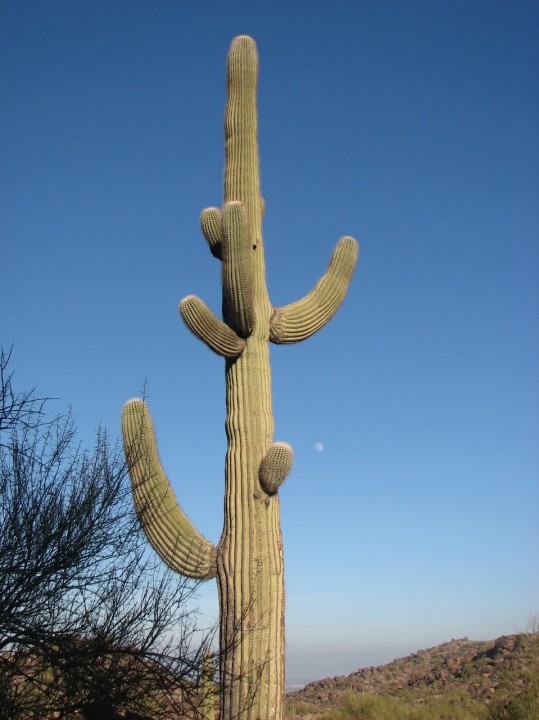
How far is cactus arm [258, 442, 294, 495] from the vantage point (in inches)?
279

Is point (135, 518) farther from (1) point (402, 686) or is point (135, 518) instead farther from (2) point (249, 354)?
(1) point (402, 686)

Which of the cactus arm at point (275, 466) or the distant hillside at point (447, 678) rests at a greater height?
the cactus arm at point (275, 466)

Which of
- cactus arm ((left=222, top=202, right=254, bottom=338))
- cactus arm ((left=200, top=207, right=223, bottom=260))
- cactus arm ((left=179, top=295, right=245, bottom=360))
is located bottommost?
cactus arm ((left=179, top=295, right=245, bottom=360))

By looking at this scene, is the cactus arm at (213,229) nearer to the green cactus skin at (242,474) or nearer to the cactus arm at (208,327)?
the green cactus skin at (242,474)

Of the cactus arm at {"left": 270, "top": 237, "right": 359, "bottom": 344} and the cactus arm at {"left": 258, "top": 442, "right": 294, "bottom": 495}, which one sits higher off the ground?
the cactus arm at {"left": 270, "top": 237, "right": 359, "bottom": 344}

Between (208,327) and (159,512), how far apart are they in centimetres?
185

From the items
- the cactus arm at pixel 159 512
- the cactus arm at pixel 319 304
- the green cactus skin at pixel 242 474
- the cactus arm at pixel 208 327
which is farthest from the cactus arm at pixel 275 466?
the cactus arm at pixel 319 304

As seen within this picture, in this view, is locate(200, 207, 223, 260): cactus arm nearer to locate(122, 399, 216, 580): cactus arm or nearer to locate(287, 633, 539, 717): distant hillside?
locate(122, 399, 216, 580): cactus arm

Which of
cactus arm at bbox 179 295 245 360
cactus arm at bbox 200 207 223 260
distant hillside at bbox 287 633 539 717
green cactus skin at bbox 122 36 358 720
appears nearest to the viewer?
green cactus skin at bbox 122 36 358 720

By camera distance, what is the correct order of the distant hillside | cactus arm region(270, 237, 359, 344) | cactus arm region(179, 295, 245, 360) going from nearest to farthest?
cactus arm region(179, 295, 245, 360) → cactus arm region(270, 237, 359, 344) → the distant hillside

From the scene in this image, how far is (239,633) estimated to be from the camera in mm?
6746

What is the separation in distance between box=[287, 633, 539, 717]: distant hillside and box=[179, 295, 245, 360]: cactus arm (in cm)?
725

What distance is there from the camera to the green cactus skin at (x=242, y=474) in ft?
22.0

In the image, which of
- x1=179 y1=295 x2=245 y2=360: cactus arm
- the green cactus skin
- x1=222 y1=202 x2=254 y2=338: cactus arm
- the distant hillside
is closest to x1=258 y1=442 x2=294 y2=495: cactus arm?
the green cactus skin
